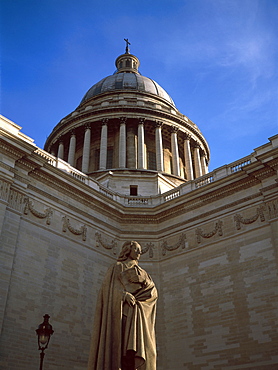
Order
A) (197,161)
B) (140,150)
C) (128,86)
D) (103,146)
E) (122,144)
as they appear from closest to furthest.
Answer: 1. (140,150)
2. (122,144)
3. (103,146)
4. (197,161)
5. (128,86)

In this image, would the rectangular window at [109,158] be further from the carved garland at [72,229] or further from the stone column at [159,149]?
the carved garland at [72,229]

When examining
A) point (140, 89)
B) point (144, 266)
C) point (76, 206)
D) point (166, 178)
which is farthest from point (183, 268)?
point (140, 89)

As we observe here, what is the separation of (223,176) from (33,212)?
10567 millimetres

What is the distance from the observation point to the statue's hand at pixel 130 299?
646 centimetres

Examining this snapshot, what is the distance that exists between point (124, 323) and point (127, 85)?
126 ft

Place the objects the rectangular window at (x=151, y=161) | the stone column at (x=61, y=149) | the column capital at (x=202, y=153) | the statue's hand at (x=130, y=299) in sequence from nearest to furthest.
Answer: the statue's hand at (x=130, y=299) → the rectangular window at (x=151, y=161) → the stone column at (x=61, y=149) → the column capital at (x=202, y=153)

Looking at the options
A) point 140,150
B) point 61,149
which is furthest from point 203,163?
point 61,149

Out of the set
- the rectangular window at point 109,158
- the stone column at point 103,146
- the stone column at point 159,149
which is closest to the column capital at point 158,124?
the stone column at point 159,149

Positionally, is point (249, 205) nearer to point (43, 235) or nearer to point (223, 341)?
point (223, 341)

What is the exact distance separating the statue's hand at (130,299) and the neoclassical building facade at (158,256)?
36.7ft

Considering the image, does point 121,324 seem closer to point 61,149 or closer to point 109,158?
point 109,158

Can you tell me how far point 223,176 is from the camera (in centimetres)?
2298

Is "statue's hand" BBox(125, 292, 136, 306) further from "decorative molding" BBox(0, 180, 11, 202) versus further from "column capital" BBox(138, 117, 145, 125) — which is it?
"column capital" BBox(138, 117, 145, 125)

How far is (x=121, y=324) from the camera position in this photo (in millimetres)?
6324
